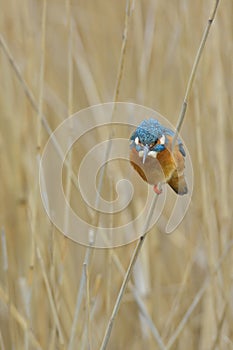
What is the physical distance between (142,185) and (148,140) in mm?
869

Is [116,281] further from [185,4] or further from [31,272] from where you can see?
[185,4]

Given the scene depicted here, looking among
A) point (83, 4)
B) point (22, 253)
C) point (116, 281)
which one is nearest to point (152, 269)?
point (116, 281)

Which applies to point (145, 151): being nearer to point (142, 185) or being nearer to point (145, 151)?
point (145, 151)

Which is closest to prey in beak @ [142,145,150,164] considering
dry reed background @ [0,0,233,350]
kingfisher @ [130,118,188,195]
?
kingfisher @ [130,118,188,195]

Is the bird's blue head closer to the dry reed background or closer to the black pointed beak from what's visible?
the black pointed beak

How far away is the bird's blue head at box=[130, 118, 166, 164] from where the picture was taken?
0.64 m

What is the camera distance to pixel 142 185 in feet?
4.95

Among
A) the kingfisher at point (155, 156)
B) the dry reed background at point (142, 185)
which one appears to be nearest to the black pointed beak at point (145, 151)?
the kingfisher at point (155, 156)

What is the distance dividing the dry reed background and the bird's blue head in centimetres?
33

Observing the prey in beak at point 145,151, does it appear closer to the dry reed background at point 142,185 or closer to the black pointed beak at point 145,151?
the black pointed beak at point 145,151

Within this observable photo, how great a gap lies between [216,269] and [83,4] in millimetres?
1112

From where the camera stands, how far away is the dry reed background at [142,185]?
3.56 feet

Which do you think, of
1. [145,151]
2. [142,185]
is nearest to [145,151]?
[145,151]

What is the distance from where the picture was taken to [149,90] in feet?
4.74
